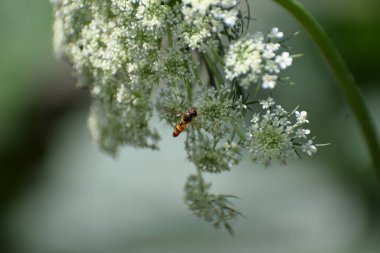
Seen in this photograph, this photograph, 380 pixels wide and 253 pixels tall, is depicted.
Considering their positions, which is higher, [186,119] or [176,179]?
[176,179]

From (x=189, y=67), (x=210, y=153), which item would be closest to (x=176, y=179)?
(x=210, y=153)

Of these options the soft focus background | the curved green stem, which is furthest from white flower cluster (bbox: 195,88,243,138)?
the soft focus background

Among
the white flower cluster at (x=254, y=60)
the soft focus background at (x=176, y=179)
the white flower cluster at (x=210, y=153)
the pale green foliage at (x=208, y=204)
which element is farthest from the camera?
the soft focus background at (x=176, y=179)

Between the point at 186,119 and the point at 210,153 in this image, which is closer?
the point at 186,119

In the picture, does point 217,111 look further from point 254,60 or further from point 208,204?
point 208,204

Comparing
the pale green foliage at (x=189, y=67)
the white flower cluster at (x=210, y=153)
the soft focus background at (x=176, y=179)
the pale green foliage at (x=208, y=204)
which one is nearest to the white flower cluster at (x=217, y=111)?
the pale green foliage at (x=189, y=67)

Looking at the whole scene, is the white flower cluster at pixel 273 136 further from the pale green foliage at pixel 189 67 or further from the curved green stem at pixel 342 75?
the curved green stem at pixel 342 75
